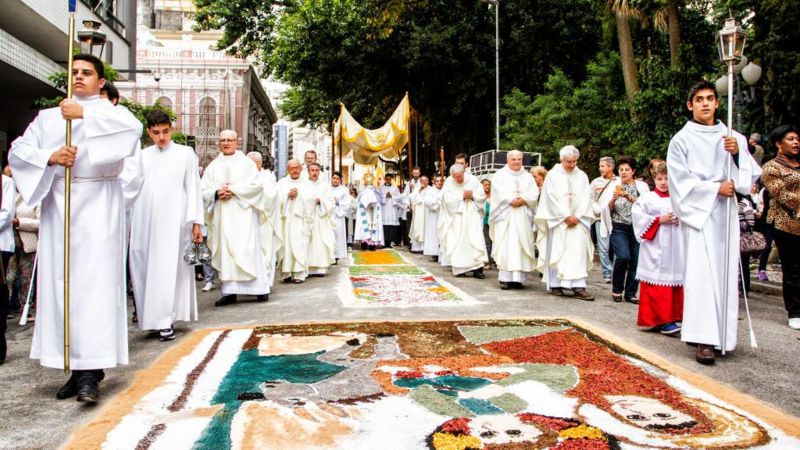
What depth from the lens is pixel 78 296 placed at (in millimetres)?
4262

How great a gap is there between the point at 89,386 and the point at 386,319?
3.14 meters

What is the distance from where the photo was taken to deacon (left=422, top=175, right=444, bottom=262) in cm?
1544

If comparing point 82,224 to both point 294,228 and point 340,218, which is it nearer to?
point 294,228

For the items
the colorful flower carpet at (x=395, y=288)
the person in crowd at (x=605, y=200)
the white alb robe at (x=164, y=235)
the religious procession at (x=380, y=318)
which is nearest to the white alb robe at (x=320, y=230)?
the colorful flower carpet at (x=395, y=288)

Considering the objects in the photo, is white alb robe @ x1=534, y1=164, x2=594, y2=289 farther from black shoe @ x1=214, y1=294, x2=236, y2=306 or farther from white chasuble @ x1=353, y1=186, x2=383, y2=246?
white chasuble @ x1=353, y1=186, x2=383, y2=246

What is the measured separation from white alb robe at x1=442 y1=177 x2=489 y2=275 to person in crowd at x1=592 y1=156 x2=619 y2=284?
182 cm

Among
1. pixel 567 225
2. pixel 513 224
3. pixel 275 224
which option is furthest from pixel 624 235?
pixel 275 224

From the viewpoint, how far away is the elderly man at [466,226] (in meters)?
11.2

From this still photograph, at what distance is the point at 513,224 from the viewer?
9961 mm

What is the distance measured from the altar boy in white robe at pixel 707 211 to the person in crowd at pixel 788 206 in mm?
1571

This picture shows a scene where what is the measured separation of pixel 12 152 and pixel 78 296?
0.99 meters

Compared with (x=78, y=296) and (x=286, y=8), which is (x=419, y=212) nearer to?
(x=286, y=8)

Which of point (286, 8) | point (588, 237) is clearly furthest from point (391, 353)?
point (286, 8)

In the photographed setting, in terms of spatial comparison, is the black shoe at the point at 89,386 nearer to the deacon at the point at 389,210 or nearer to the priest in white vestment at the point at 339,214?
the priest in white vestment at the point at 339,214
